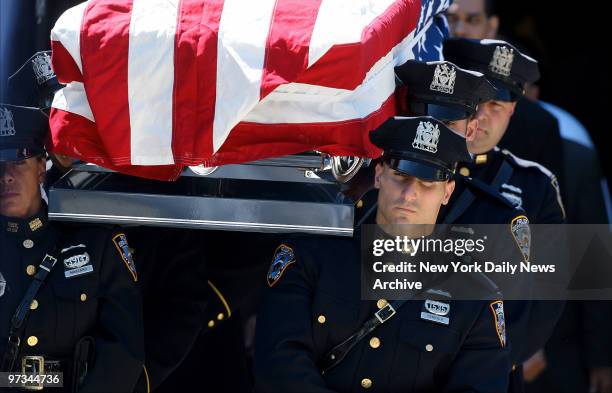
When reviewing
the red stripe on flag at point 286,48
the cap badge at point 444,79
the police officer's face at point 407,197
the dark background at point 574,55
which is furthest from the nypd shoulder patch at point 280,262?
the dark background at point 574,55

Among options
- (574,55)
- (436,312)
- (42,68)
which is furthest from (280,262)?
(574,55)

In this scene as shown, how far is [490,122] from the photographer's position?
15.3 ft

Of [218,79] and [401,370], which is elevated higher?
[218,79]

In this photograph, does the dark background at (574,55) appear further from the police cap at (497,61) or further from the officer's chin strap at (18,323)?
the officer's chin strap at (18,323)

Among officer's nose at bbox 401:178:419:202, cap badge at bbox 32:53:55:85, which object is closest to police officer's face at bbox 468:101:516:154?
officer's nose at bbox 401:178:419:202

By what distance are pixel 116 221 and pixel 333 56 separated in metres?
0.79

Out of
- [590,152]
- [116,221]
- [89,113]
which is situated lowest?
[590,152]

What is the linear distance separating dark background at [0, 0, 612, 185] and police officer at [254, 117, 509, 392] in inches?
89.9

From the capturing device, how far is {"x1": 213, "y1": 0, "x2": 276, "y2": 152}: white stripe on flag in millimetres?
3920

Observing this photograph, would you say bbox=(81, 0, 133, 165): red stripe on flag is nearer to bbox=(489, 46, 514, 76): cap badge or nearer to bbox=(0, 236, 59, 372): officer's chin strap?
bbox=(0, 236, 59, 372): officer's chin strap

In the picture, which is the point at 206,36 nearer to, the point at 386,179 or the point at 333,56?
the point at 333,56

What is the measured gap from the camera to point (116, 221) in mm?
4199

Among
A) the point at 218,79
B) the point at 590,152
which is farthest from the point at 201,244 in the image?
the point at 590,152

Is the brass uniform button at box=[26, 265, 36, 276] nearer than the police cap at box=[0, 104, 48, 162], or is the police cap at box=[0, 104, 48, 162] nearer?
the police cap at box=[0, 104, 48, 162]
